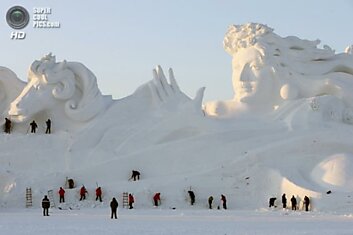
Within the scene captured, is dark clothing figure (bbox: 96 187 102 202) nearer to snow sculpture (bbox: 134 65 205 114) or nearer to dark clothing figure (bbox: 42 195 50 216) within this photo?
dark clothing figure (bbox: 42 195 50 216)

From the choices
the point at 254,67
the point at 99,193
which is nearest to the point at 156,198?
the point at 99,193

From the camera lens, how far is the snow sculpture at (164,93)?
29484mm

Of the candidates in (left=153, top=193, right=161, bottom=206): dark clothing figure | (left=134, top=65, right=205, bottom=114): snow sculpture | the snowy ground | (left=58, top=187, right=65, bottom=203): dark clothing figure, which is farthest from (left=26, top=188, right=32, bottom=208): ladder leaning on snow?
(left=134, top=65, right=205, bottom=114): snow sculpture

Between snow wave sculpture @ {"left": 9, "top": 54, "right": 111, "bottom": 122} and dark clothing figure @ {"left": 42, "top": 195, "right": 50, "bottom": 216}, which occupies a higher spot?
snow wave sculpture @ {"left": 9, "top": 54, "right": 111, "bottom": 122}

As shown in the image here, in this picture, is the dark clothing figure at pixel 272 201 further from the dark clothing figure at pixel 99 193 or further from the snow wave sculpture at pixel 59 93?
the snow wave sculpture at pixel 59 93

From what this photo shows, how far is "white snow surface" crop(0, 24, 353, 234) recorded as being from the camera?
25281 millimetres

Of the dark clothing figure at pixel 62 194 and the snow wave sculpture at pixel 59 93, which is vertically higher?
the snow wave sculpture at pixel 59 93

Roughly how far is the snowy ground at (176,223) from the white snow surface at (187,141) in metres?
0.44

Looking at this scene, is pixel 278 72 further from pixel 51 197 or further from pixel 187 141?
pixel 51 197

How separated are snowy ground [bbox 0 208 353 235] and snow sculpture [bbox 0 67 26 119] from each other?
8068mm

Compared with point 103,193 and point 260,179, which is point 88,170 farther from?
point 260,179

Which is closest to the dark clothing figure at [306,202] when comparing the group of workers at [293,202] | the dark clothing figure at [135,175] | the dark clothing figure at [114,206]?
the group of workers at [293,202]

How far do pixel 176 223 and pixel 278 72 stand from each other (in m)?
13.6

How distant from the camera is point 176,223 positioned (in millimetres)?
18094
